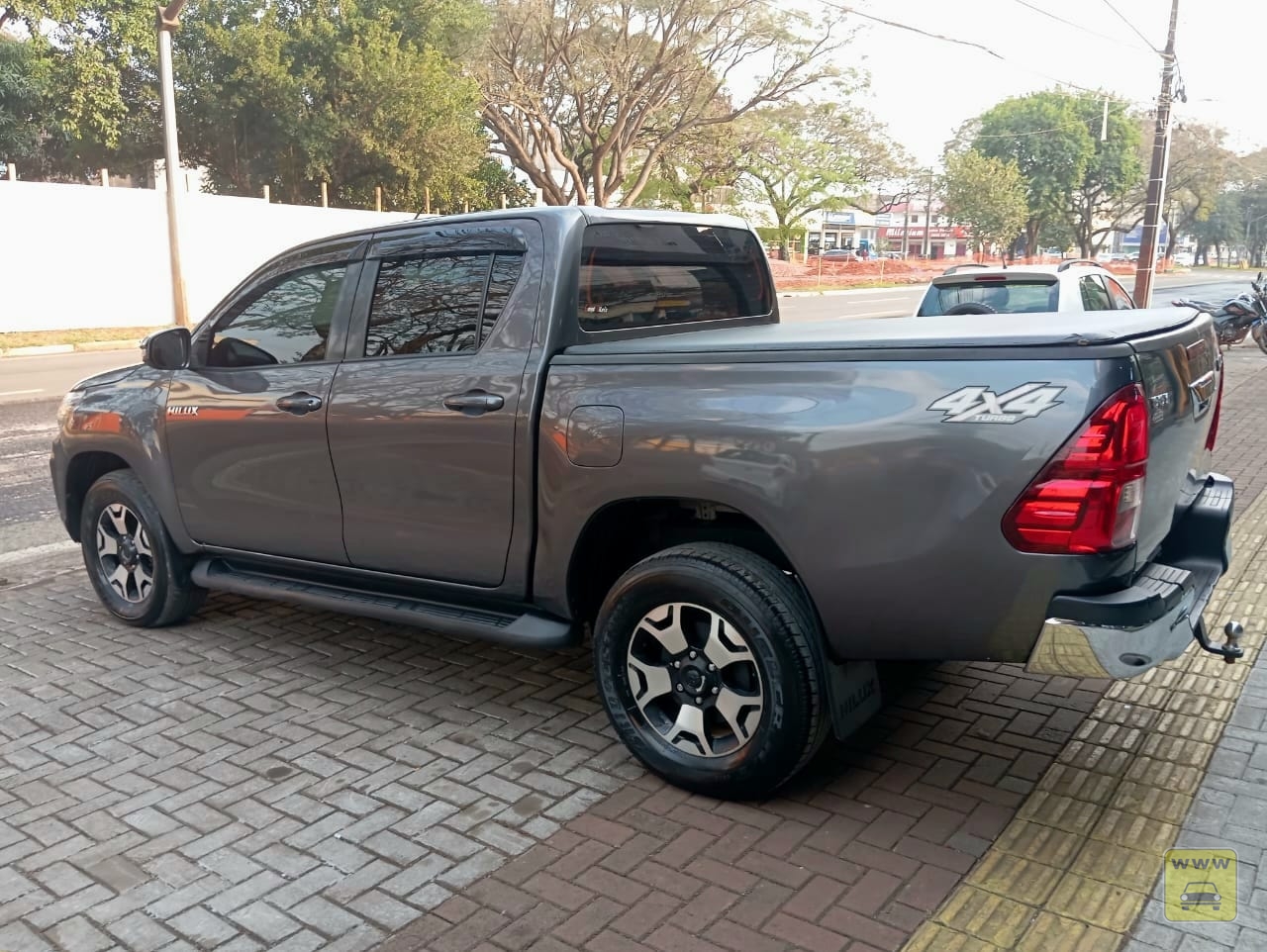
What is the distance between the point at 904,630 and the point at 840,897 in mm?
752

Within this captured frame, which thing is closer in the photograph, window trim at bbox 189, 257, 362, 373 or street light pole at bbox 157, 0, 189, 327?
window trim at bbox 189, 257, 362, 373

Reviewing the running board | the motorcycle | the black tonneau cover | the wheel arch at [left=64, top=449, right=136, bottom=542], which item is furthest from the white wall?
the black tonneau cover

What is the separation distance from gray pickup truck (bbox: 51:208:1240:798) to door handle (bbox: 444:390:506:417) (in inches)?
0.4

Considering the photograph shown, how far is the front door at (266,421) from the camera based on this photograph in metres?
4.32

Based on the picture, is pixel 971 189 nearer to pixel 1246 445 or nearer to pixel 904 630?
pixel 1246 445

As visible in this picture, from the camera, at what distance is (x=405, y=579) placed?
4160 mm

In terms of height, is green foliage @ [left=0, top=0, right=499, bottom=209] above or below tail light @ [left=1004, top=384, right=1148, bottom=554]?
above

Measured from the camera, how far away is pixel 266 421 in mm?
4449

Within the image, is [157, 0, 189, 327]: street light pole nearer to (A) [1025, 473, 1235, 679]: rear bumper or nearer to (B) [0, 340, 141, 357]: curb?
(B) [0, 340, 141, 357]: curb

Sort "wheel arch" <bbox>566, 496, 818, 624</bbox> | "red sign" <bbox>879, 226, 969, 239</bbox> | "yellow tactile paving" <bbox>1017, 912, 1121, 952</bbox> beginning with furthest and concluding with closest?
"red sign" <bbox>879, 226, 969, 239</bbox>, "wheel arch" <bbox>566, 496, 818, 624</bbox>, "yellow tactile paving" <bbox>1017, 912, 1121, 952</bbox>

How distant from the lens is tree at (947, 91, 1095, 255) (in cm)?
7150

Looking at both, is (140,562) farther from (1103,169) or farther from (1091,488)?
(1103,169)

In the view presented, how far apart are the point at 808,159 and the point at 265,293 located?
55.5 m

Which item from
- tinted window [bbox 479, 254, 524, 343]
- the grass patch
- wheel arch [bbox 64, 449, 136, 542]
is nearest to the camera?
tinted window [bbox 479, 254, 524, 343]
